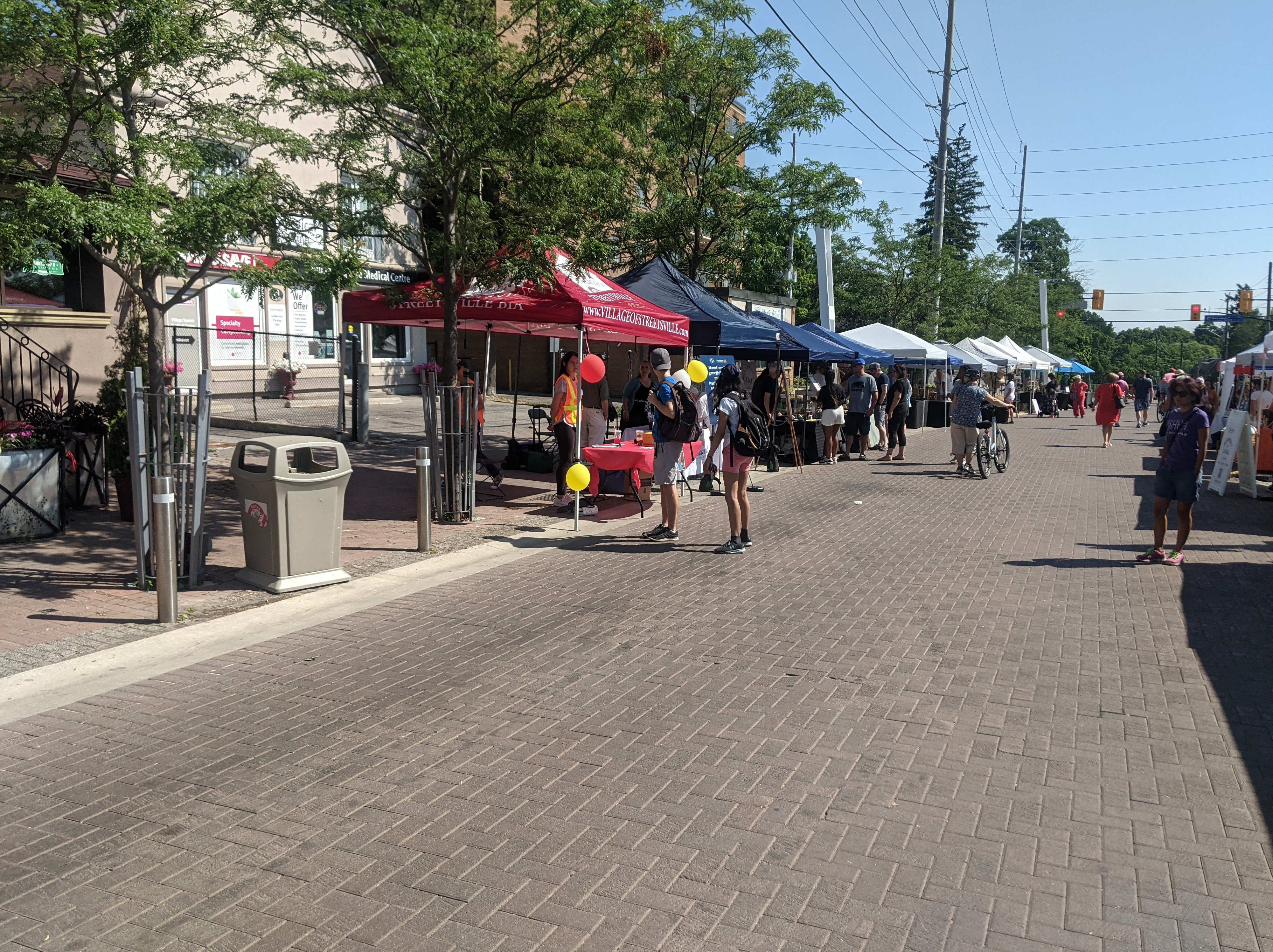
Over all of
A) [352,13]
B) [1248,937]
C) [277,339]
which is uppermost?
[352,13]

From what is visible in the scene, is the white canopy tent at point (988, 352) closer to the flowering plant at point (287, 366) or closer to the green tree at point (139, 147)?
the flowering plant at point (287, 366)

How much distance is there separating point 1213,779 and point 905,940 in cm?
222

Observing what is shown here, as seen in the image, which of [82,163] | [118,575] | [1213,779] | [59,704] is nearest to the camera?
[1213,779]

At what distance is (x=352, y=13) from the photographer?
9602 millimetres

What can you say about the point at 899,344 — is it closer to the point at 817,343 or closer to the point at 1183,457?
the point at 817,343

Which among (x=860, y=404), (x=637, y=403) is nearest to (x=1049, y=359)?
(x=860, y=404)

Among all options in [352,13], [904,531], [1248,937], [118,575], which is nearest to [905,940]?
[1248,937]

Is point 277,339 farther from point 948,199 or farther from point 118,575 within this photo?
point 948,199

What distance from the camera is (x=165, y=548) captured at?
6.65m

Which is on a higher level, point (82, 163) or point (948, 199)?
point (948, 199)

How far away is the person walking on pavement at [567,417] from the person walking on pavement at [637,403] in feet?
3.27

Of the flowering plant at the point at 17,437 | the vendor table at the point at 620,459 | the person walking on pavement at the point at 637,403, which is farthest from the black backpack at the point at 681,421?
the flowering plant at the point at 17,437

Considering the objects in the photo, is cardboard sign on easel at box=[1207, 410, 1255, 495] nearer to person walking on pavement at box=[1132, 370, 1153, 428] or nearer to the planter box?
the planter box

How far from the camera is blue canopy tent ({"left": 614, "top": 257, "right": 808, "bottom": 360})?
49.3 ft
